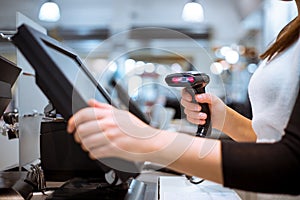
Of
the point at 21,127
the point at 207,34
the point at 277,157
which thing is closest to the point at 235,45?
the point at 207,34

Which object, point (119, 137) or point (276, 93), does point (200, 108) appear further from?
point (119, 137)

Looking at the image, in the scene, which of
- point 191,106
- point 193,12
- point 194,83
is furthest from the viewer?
point 193,12

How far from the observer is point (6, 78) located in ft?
3.05

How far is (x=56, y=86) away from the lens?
0.49 meters

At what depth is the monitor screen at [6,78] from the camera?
2.90ft

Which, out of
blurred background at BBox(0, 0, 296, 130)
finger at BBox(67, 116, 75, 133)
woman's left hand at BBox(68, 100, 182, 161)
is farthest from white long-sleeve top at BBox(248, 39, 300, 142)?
blurred background at BBox(0, 0, 296, 130)

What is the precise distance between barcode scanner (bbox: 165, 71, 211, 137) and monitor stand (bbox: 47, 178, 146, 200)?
24cm

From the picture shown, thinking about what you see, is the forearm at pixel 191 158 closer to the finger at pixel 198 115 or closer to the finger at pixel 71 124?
the finger at pixel 71 124

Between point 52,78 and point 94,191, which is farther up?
point 52,78

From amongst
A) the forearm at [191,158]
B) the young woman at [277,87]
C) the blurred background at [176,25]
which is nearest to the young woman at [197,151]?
the forearm at [191,158]

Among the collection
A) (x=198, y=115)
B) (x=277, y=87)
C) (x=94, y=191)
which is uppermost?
(x=277, y=87)

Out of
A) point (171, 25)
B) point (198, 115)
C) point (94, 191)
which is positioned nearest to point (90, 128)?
point (94, 191)

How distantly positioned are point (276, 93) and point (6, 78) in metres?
0.69

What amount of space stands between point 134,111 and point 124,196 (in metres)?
0.18
